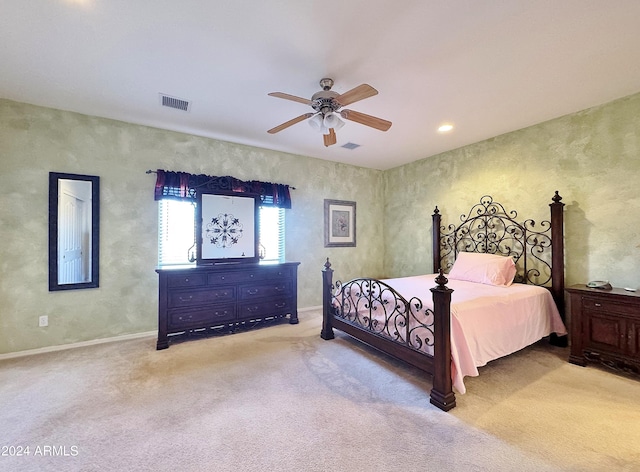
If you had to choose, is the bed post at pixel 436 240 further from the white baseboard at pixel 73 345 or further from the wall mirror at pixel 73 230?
the wall mirror at pixel 73 230

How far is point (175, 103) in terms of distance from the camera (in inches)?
121

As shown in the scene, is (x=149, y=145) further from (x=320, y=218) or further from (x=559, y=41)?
(x=559, y=41)

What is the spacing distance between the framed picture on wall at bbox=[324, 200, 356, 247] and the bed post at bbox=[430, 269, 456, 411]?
10.3 feet

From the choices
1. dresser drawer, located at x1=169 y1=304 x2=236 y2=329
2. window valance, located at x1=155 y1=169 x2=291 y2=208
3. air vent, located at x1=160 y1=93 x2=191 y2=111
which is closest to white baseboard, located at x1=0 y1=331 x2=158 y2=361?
dresser drawer, located at x1=169 y1=304 x2=236 y2=329

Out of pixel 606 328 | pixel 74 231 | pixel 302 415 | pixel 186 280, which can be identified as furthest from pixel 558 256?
pixel 74 231

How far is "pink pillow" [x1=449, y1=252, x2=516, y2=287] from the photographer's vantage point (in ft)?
11.6

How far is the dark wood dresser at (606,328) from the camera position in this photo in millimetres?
2539

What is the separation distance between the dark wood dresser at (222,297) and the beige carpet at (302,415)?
0.52m

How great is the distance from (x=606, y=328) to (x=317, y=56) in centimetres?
368

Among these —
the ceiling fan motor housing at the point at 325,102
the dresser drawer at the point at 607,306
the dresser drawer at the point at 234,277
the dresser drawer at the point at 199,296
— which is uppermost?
the ceiling fan motor housing at the point at 325,102

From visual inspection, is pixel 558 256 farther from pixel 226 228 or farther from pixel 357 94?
pixel 226 228

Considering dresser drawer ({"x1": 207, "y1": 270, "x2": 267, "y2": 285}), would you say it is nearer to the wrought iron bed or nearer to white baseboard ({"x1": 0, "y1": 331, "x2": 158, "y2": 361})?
the wrought iron bed

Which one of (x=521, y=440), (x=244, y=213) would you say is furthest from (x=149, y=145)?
(x=521, y=440)

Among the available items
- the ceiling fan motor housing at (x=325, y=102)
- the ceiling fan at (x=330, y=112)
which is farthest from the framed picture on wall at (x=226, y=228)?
the ceiling fan motor housing at (x=325, y=102)
